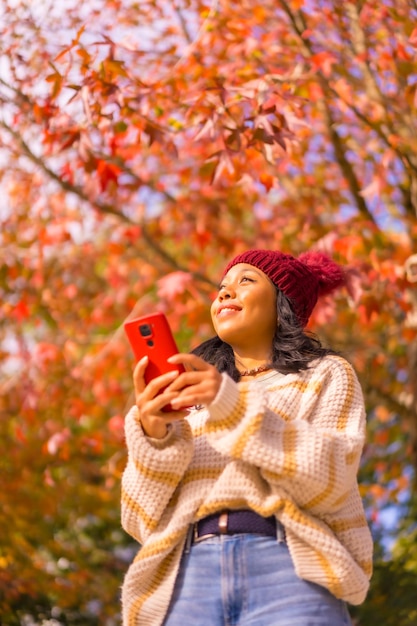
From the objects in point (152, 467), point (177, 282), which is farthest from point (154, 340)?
point (177, 282)

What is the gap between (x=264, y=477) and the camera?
1964mm

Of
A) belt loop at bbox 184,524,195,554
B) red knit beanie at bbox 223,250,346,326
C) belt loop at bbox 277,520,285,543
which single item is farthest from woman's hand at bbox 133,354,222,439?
red knit beanie at bbox 223,250,346,326

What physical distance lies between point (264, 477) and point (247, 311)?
53 centimetres

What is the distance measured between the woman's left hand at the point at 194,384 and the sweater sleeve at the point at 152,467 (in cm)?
15

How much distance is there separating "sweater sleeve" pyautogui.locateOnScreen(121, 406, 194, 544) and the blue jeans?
0.55 ft

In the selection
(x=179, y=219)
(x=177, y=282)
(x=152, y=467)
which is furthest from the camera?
(x=179, y=219)

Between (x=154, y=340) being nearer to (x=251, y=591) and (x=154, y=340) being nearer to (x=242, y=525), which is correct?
(x=242, y=525)

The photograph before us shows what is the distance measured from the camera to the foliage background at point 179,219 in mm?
3859

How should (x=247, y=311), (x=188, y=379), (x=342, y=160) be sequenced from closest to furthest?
(x=188, y=379)
(x=247, y=311)
(x=342, y=160)

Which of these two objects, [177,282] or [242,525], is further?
[177,282]

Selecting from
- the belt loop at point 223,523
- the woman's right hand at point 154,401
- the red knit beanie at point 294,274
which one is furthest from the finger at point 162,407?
the red knit beanie at point 294,274

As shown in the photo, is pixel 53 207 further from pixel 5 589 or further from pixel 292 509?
pixel 292 509

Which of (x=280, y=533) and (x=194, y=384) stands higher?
(x=194, y=384)

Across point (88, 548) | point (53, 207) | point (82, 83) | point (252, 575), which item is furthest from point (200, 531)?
point (88, 548)
